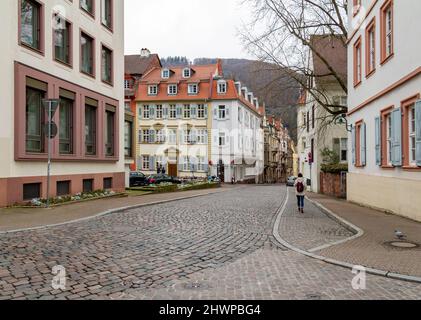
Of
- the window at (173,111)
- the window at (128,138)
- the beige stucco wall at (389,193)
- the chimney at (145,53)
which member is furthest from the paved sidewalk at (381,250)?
the chimney at (145,53)

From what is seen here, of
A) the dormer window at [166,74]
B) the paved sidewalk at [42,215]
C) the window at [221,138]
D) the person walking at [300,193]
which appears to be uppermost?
the dormer window at [166,74]

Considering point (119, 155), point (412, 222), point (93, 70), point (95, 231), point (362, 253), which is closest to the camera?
point (362, 253)

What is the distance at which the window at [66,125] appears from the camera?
20.6 metres

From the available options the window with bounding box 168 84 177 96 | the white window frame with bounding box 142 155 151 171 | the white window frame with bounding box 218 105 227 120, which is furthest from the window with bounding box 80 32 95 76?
the window with bounding box 168 84 177 96

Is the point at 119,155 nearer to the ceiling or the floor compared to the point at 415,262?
nearer to the ceiling

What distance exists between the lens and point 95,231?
425 inches

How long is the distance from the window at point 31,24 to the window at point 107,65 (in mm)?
6790

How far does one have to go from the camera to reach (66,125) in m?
21.1

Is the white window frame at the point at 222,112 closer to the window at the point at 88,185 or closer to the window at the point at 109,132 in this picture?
the window at the point at 109,132

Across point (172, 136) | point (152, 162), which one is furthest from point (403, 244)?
point (152, 162)

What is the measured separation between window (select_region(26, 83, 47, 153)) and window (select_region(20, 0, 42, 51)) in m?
1.89
